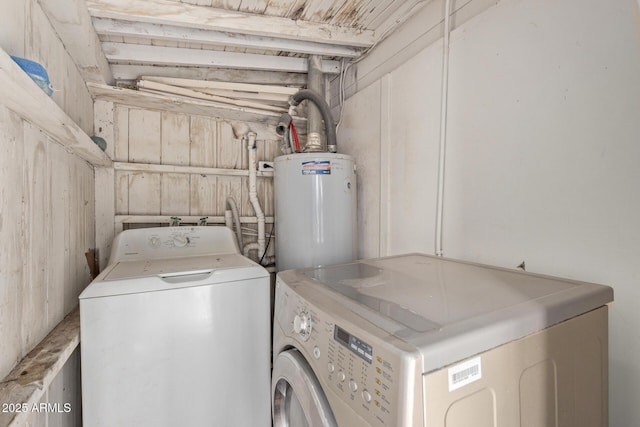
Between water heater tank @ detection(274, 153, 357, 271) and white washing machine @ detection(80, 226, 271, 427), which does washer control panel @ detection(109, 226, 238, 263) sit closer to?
white washing machine @ detection(80, 226, 271, 427)

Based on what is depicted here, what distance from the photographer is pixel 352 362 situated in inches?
22.6

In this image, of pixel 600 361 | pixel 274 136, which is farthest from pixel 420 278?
pixel 274 136

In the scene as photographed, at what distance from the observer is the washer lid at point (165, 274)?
108 centimetres

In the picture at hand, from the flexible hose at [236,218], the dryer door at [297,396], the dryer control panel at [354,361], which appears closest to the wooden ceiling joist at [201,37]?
the flexible hose at [236,218]

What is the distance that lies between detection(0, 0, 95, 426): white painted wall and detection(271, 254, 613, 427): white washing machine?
71cm

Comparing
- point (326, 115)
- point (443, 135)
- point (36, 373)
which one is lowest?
point (36, 373)

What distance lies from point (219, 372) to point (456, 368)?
42.0 inches

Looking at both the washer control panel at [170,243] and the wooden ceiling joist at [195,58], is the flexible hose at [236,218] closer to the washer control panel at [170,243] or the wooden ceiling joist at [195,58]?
the washer control panel at [170,243]

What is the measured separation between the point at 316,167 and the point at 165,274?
2.99 feet

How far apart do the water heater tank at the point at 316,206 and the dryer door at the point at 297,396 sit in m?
0.77

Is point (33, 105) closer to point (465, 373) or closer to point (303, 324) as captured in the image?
point (303, 324)

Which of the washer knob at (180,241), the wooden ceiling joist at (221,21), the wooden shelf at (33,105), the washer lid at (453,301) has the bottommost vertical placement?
the washer lid at (453,301)

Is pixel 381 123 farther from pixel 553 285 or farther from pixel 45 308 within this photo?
pixel 45 308

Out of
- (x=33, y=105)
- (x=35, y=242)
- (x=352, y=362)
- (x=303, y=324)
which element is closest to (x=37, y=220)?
(x=35, y=242)
